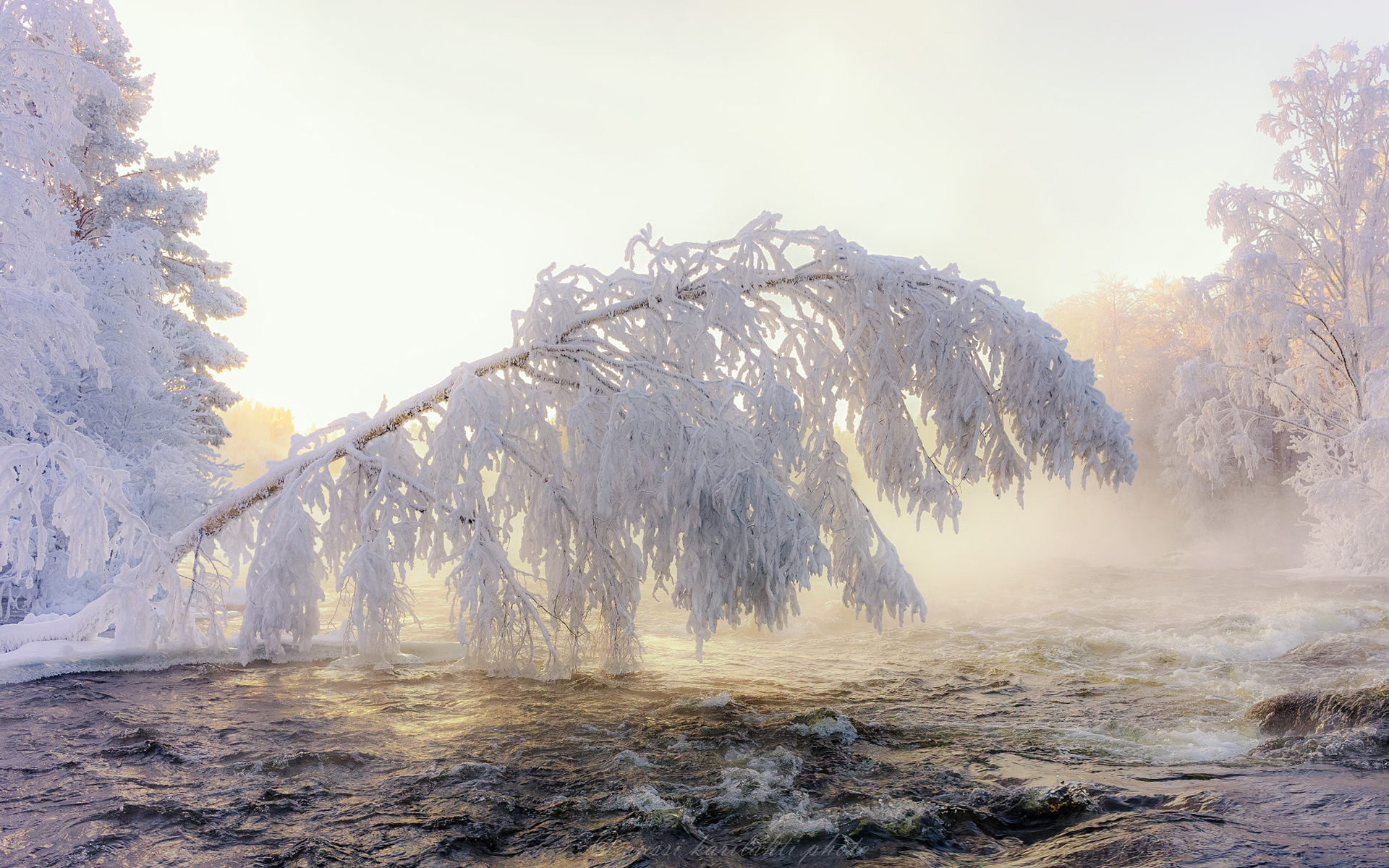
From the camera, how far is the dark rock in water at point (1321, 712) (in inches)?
185

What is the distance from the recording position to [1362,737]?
4441mm

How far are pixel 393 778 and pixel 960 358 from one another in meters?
5.73

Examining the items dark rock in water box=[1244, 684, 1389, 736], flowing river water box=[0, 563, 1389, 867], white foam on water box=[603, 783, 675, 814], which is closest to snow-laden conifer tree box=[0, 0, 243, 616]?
flowing river water box=[0, 563, 1389, 867]

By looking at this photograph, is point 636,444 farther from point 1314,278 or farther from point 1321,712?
point 1314,278

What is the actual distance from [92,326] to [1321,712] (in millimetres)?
10487

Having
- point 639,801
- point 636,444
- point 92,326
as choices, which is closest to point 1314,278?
point 636,444

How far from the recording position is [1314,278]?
18.3 m

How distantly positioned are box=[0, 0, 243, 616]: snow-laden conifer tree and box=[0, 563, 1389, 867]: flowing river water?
5.70 feet

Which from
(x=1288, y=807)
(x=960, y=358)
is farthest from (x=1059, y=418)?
(x=1288, y=807)

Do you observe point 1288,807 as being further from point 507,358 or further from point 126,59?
point 126,59

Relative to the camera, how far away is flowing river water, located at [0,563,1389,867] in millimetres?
3375

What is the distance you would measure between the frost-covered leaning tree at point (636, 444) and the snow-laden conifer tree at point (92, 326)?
1274mm

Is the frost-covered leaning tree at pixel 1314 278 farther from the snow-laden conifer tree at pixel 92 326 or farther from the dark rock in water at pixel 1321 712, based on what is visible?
the snow-laden conifer tree at pixel 92 326

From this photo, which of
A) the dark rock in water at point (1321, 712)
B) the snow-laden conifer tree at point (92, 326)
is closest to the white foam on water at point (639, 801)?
the dark rock in water at point (1321, 712)
